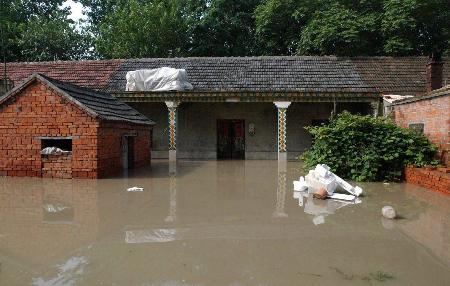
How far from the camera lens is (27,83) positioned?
32.9 ft

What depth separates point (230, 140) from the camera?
58.9 ft

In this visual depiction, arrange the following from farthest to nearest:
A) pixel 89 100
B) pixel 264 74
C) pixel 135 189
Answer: pixel 264 74 < pixel 89 100 < pixel 135 189

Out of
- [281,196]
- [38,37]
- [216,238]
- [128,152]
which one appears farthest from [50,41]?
[216,238]

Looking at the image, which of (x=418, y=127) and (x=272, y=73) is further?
(x=272, y=73)

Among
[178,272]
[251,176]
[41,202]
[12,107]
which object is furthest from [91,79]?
[178,272]

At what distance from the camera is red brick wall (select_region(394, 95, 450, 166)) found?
9.63m

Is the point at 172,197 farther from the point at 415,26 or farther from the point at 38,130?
the point at 415,26

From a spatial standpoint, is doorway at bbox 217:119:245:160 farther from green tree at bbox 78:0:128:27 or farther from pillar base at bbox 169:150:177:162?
green tree at bbox 78:0:128:27

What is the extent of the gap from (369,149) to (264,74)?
8162 millimetres

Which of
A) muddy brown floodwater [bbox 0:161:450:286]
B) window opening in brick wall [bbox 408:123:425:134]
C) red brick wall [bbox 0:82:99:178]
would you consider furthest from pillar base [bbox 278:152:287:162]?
red brick wall [bbox 0:82:99:178]

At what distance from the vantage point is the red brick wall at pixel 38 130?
9.86 metres

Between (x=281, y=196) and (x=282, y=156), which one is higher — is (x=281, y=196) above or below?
below

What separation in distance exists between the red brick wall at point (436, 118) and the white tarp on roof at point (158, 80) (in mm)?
8629

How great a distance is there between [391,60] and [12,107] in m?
16.2
